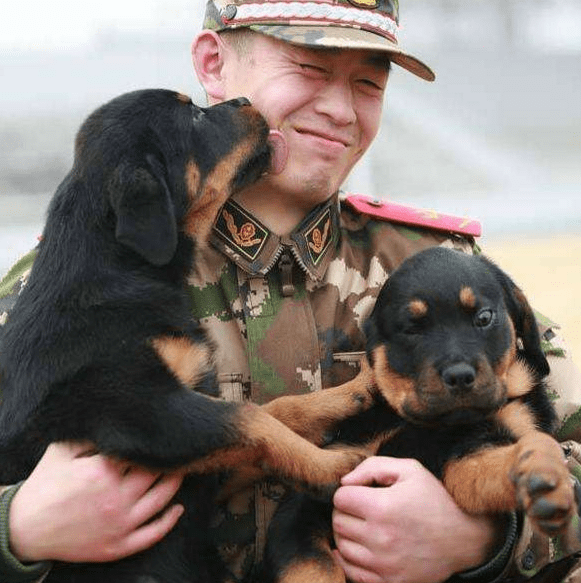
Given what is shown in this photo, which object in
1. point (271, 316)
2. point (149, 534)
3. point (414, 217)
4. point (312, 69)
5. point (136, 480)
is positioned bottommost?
point (149, 534)

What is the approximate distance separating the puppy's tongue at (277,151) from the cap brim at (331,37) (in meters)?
0.29

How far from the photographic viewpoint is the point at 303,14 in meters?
3.22

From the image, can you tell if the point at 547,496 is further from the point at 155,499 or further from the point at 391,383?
the point at 155,499

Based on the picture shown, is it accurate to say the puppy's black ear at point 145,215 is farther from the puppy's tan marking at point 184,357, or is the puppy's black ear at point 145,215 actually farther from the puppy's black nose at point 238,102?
the puppy's black nose at point 238,102

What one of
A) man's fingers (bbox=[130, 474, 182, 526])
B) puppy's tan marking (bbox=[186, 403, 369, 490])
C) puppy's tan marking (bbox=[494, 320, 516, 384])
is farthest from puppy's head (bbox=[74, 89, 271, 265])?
puppy's tan marking (bbox=[494, 320, 516, 384])

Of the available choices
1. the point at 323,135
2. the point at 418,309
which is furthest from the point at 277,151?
the point at 418,309

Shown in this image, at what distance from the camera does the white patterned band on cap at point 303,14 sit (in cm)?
322

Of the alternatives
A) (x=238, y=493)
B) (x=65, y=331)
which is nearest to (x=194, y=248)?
(x=65, y=331)

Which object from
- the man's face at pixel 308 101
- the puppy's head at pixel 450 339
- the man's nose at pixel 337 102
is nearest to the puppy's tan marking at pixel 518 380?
the puppy's head at pixel 450 339

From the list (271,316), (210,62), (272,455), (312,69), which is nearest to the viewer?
(272,455)

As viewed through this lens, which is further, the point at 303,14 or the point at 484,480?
the point at 303,14

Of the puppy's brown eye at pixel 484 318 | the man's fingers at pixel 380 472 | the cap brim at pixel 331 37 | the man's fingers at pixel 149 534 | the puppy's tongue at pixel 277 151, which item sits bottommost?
the man's fingers at pixel 149 534

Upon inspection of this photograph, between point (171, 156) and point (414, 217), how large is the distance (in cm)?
90

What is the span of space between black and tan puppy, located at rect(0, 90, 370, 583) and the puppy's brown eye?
1.48 ft
